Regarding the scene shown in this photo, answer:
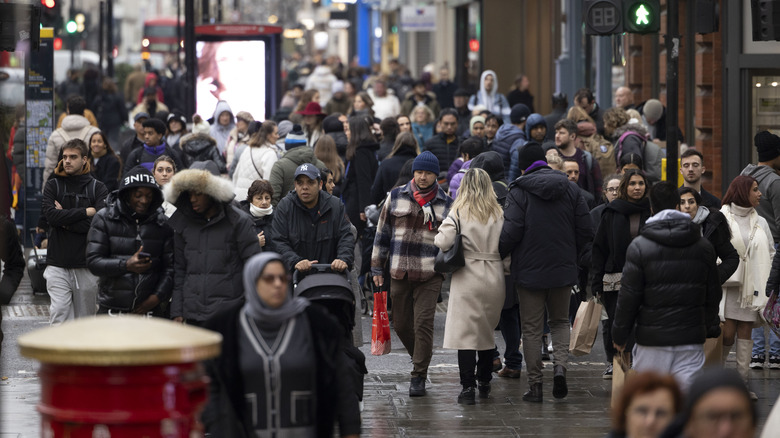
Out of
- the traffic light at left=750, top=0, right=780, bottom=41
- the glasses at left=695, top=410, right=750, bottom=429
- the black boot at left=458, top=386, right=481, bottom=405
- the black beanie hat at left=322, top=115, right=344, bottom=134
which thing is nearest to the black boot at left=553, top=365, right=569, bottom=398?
the black boot at left=458, top=386, right=481, bottom=405

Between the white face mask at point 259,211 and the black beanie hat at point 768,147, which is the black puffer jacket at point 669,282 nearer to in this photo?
the black beanie hat at point 768,147

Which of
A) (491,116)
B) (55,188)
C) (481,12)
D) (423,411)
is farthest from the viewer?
(481,12)

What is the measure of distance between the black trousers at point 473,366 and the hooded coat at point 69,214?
9.90 ft

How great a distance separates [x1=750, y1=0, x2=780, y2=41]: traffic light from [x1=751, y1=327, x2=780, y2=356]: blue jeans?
A: 8.01ft

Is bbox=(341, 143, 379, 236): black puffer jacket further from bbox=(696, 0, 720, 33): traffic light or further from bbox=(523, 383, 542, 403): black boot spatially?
bbox=(523, 383, 542, 403): black boot

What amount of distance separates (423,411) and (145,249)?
2284 millimetres

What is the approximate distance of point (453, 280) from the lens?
33.9 feet

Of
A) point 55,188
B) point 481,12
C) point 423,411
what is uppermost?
point 481,12

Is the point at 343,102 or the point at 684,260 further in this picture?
the point at 343,102

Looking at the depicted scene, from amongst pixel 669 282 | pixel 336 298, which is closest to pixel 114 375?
pixel 336 298

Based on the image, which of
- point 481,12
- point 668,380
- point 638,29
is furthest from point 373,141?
point 481,12

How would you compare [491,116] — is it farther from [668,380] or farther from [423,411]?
[668,380]

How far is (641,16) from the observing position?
41.5ft

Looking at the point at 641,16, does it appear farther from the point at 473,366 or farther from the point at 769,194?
the point at 473,366
